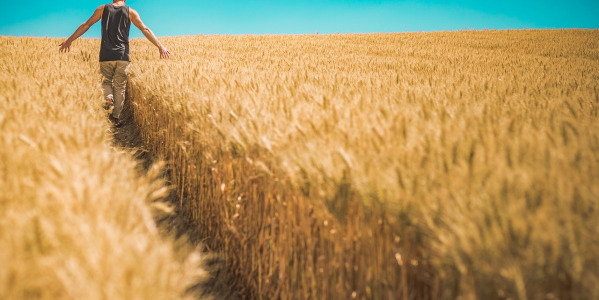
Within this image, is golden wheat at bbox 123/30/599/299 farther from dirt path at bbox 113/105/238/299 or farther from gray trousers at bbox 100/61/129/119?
gray trousers at bbox 100/61/129/119

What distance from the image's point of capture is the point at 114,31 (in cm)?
515

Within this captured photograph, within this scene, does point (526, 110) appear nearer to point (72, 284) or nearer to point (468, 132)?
point (468, 132)

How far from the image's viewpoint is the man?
201 inches

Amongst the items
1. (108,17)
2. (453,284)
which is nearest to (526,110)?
(453,284)

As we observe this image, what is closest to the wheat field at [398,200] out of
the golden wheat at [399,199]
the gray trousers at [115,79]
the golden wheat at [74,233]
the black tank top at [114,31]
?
the golden wheat at [399,199]

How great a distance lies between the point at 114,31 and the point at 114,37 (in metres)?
0.09

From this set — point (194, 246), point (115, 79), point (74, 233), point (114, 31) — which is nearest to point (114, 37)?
point (114, 31)

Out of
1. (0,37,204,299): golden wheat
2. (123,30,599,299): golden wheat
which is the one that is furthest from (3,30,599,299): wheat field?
(0,37,204,299): golden wheat

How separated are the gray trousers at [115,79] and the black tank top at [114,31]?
0.15 meters

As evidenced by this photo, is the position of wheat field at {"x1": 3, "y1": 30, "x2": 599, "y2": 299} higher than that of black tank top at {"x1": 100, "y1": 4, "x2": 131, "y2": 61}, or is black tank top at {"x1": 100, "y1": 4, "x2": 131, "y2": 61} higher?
black tank top at {"x1": 100, "y1": 4, "x2": 131, "y2": 61}

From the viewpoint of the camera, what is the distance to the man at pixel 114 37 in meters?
5.12

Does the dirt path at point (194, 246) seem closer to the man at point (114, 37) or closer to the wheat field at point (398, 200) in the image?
the wheat field at point (398, 200)

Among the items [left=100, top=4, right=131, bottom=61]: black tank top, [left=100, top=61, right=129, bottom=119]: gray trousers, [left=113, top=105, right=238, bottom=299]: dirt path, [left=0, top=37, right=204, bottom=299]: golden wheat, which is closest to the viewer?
[left=0, top=37, right=204, bottom=299]: golden wheat

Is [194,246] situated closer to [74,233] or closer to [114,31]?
[74,233]
